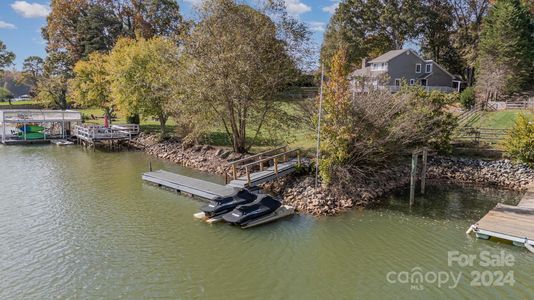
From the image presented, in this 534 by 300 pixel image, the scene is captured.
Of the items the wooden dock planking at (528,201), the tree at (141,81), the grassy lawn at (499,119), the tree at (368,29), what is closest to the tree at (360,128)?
the wooden dock planking at (528,201)

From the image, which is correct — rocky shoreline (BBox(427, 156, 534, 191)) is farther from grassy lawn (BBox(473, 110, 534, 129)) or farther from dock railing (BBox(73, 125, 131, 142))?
dock railing (BBox(73, 125, 131, 142))

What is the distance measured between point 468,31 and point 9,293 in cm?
5707

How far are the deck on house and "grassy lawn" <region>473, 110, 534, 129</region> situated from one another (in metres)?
15.2

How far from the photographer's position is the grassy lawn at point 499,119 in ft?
94.4

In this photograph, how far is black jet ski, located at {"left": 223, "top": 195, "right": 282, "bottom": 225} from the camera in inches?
574

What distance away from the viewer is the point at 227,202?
617 inches

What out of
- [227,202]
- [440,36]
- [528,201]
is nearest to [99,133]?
[227,202]

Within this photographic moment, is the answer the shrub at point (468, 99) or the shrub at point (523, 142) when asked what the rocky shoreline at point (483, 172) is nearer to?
the shrub at point (523, 142)

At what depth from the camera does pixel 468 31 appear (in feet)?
169

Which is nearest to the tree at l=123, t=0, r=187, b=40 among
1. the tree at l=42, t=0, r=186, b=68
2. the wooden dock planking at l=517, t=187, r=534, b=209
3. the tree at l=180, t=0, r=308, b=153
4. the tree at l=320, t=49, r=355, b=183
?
the tree at l=42, t=0, r=186, b=68

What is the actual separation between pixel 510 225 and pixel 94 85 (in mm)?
35942

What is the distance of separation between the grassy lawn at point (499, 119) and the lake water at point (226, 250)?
11510 millimetres

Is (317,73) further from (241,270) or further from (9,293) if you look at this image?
(9,293)

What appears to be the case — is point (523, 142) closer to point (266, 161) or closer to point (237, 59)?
point (266, 161)
